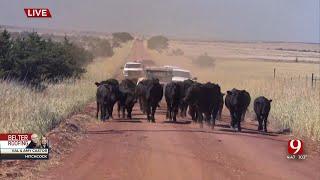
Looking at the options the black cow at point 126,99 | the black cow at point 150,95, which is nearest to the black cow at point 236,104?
the black cow at point 150,95

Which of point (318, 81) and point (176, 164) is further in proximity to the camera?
point (318, 81)

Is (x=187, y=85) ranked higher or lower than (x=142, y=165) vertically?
higher

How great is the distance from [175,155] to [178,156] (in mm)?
162

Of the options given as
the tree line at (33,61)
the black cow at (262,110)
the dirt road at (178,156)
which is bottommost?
the dirt road at (178,156)

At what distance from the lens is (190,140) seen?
1694cm

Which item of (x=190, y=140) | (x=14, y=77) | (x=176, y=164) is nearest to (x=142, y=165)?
(x=176, y=164)

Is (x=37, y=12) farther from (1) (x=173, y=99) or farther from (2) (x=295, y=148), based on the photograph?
(1) (x=173, y=99)

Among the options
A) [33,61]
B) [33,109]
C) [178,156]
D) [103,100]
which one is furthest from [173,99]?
[33,61]

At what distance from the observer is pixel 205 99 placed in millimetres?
21484

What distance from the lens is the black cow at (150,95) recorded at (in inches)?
891

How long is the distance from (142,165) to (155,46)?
120314 mm

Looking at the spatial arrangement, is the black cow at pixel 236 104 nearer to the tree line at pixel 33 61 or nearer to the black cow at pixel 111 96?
the black cow at pixel 111 96

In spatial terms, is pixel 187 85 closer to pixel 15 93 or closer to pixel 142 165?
pixel 15 93

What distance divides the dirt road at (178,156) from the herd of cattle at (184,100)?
4.11ft
